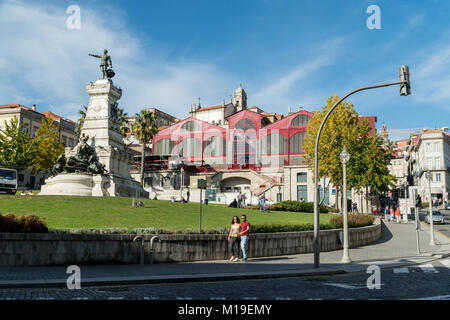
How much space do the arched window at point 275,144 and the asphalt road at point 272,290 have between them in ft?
170

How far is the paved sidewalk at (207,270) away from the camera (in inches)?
412

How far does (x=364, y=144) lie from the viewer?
4241cm

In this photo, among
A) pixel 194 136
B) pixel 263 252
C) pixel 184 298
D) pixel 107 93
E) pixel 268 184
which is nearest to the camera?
pixel 184 298

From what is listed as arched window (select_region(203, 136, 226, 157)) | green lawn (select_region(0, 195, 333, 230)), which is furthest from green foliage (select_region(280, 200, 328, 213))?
arched window (select_region(203, 136, 226, 157))

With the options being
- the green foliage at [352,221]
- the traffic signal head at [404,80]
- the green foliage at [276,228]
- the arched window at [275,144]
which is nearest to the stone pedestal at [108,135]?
the green foliage at [276,228]

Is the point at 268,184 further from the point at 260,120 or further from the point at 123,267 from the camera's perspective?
the point at 123,267

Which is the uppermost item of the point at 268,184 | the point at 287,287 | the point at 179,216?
the point at 268,184

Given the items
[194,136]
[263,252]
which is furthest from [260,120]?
[263,252]

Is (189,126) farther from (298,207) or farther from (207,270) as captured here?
(207,270)

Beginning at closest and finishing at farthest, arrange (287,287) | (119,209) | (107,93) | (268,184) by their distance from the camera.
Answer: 1. (287,287)
2. (119,209)
3. (107,93)
4. (268,184)

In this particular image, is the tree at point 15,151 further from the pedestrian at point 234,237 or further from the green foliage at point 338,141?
the pedestrian at point 234,237

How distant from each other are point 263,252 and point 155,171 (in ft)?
161

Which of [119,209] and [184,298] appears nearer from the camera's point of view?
[184,298]

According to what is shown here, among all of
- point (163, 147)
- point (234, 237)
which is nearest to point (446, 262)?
point (234, 237)
